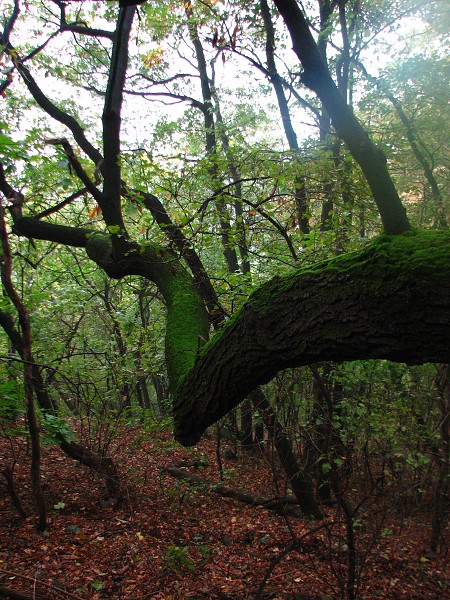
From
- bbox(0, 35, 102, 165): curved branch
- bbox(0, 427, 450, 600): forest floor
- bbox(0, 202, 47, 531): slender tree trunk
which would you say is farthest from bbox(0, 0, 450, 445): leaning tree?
bbox(0, 427, 450, 600): forest floor

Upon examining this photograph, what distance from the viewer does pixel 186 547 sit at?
454cm

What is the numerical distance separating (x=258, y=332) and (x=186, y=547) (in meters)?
3.65

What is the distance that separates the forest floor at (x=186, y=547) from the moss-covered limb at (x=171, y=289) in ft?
6.09

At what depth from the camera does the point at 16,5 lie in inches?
203

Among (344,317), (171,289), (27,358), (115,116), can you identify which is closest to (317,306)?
(344,317)

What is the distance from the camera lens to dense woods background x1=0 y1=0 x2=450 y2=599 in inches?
81.4

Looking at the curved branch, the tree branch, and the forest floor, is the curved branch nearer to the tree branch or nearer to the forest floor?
the tree branch

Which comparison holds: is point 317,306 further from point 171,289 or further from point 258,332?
point 171,289

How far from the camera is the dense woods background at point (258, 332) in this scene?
2.07 meters

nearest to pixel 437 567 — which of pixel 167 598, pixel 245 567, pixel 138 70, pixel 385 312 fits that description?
pixel 245 567

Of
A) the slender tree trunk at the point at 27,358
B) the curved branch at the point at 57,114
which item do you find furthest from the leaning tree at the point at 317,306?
the curved branch at the point at 57,114

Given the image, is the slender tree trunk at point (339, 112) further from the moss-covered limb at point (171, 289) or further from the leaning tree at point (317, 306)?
the moss-covered limb at point (171, 289)

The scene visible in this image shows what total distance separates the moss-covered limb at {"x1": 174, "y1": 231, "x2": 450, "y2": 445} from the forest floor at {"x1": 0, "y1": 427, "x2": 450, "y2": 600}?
6.60ft

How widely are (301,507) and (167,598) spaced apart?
2.87m
